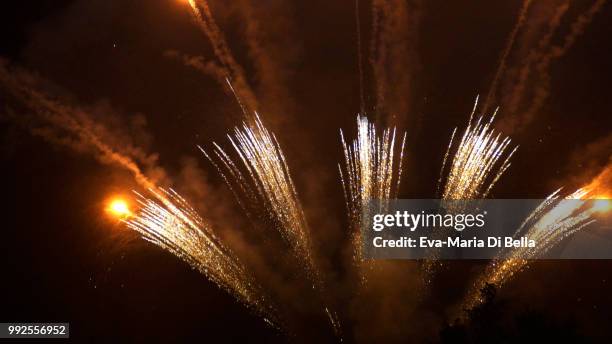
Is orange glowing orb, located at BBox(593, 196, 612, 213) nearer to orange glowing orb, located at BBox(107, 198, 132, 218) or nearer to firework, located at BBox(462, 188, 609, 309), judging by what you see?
firework, located at BBox(462, 188, 609, 309)

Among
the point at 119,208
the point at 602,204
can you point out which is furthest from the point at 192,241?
the point at 602,204

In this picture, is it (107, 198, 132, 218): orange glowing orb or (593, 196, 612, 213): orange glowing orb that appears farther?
(593, 196, 612, 213): orange glowing orb

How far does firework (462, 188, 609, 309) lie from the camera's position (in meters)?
16.2

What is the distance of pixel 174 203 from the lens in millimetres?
15930

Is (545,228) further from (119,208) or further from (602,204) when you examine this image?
(119,208)

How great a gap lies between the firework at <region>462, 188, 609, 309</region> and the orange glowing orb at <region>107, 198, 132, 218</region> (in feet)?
29.2

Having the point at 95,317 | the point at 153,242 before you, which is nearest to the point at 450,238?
the point at 153,242

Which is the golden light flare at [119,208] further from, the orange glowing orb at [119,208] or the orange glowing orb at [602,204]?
the orange glowing orb at [602,204]

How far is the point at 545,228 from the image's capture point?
16125 mm

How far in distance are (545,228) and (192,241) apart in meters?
8.76

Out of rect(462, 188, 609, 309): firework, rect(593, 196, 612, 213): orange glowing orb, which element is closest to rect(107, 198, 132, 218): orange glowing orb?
rect(462, 188, 609, 309): firework

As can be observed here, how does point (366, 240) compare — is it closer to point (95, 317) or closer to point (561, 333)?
point (561, 333)

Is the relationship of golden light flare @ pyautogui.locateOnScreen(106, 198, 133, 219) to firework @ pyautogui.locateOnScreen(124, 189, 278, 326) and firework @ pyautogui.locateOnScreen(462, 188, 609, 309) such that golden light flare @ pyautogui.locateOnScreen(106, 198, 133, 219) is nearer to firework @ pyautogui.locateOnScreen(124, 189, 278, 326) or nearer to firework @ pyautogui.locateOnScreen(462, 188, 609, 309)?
firework @ pyautogui.locateOnScreen(124, 189, 278, 326)

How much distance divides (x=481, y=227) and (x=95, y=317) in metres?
10.6
